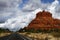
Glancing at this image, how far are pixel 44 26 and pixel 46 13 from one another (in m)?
24.8

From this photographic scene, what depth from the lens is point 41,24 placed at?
599 ft

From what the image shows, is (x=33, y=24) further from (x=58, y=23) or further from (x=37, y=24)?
(x=58, y=23)

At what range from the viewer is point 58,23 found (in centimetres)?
18762

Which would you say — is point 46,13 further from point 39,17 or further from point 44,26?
point 44,26

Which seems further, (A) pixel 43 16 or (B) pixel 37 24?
(A) pixel 43 16

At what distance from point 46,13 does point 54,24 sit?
1876cm

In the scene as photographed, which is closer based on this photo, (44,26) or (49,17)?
(44,26)

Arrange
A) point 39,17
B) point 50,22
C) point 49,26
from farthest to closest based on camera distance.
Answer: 1. point 39,17
2. point 50,22
3. point 49,26

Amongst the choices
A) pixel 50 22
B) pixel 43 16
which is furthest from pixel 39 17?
pixel 50 22

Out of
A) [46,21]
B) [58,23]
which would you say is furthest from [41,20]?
[58,23]

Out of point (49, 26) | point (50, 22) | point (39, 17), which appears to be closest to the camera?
point (49, 26)

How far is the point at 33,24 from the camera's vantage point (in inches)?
7431

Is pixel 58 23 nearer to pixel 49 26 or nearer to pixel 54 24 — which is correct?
pixel 54 24

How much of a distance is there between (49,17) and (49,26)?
77.6 ft
